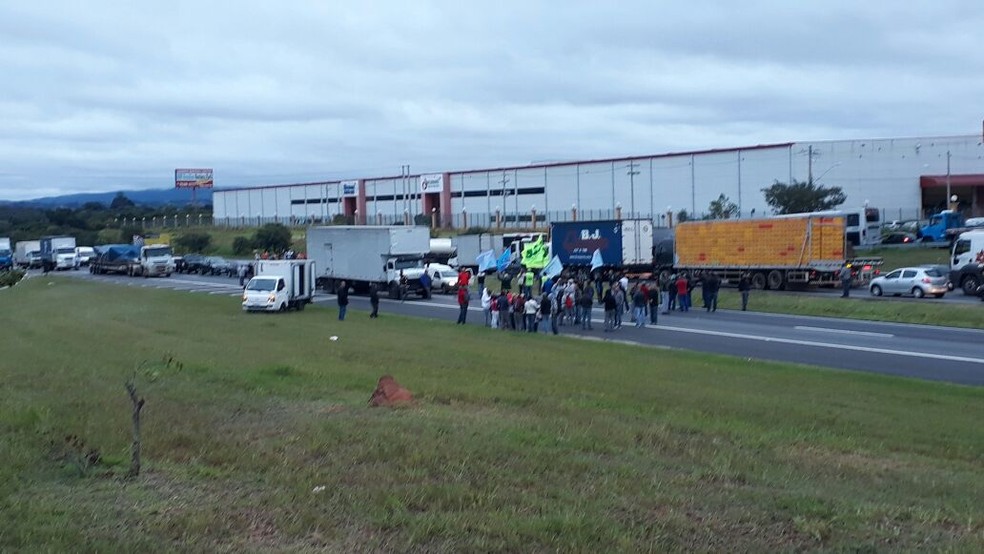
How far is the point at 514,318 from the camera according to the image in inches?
1341

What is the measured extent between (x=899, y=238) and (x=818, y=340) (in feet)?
155

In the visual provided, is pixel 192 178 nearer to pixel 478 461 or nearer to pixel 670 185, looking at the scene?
pixel 670 185

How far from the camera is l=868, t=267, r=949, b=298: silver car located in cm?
4331

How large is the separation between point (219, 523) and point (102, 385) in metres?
9.51

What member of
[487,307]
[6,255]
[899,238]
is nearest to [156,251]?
[6,255]

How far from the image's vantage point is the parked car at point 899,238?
72287 mm

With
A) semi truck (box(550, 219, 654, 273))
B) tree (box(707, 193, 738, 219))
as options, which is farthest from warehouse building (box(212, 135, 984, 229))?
semi truck (box(550, 219, 654, 273))

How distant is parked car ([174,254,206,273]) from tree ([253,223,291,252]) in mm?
7736

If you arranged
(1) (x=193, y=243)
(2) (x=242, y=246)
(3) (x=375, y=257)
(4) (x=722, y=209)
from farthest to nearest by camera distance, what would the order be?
1. (1) (x=193, y=243)
2. (2) (x=242, y=246)
3. (4) (x=722, y=209)
4. (3) (x=375, y=257)

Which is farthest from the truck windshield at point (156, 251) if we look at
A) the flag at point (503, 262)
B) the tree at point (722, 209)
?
the tree at point (722, 209)

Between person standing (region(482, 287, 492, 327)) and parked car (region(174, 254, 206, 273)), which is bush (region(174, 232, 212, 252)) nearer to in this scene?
parked car (region(174, 254, 206, 273))

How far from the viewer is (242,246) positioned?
99375 millimetres

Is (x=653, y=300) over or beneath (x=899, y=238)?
beneath

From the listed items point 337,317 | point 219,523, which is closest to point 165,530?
A: point 219,523
